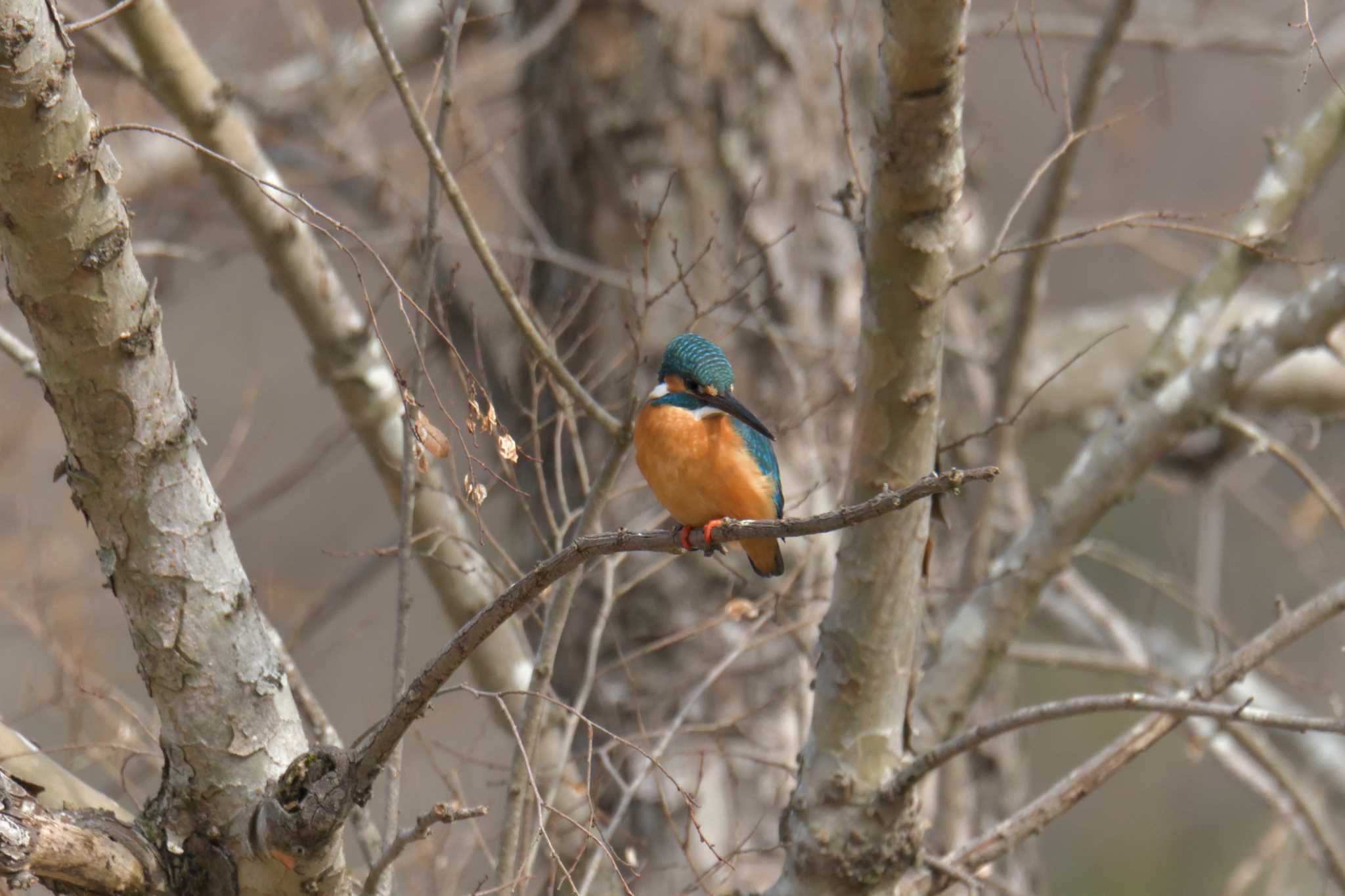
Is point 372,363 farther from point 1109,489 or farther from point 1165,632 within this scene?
point 1165,632

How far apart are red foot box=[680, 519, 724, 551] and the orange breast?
2.4 inches

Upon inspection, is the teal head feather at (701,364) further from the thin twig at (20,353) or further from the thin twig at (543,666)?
the thin twig at (20,353)

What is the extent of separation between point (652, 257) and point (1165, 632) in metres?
2.81

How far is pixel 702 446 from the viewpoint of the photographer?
2.55 metres

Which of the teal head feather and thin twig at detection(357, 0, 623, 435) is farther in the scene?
the teal head feather

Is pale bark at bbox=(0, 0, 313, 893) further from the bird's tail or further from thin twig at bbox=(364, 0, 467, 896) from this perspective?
the bird's tail

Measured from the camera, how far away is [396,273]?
3.18 m

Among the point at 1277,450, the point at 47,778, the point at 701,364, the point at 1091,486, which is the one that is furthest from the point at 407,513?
the point at 1277,450

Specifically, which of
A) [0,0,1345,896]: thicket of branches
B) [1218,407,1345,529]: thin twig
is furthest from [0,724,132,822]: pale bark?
[1218,407,1345,529]: thin twig

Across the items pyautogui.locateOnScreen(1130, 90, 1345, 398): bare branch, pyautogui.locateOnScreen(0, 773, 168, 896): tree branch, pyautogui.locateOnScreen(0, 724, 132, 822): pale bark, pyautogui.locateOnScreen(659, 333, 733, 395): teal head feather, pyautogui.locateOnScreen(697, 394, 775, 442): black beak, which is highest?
pyautogui.locateOnScreen(1130, 90, 1345, 398): bare branch

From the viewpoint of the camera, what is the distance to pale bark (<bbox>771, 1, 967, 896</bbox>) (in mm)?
2227

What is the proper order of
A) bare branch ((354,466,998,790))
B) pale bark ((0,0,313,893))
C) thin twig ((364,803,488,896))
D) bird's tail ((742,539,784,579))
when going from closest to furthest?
bare branch ((354,466,998,790)), thin twig ((364,803,488,896)), pale bark ((0,0,313,893)), bird's tail ((742,539,784,579))

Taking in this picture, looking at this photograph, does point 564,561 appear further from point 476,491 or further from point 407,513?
point 407,513

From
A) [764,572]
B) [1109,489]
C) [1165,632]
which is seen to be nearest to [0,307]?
[764,572]
